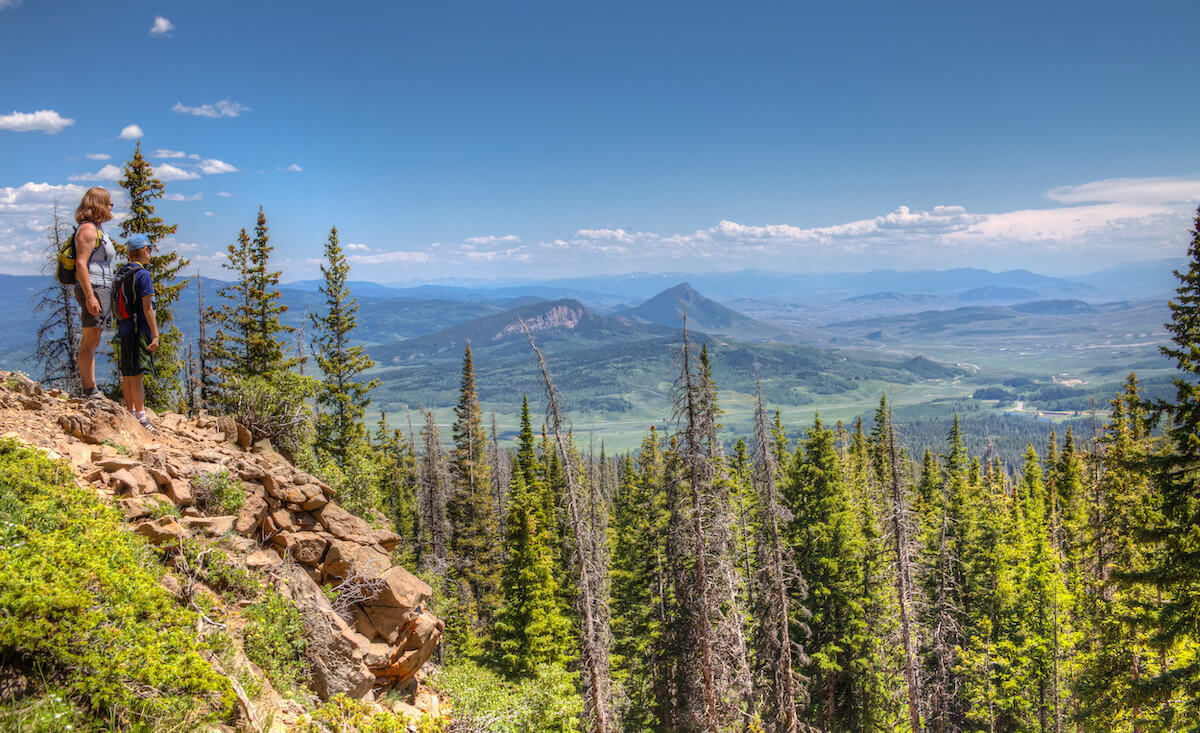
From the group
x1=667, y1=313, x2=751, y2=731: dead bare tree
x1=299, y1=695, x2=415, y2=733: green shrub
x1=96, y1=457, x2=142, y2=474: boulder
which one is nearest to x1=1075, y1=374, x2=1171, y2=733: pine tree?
x1=667, y1=313, x2=751, y2=731: dead bare tree

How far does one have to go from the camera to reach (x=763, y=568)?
21.8 m

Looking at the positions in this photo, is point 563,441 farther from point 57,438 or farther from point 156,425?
point 57,438

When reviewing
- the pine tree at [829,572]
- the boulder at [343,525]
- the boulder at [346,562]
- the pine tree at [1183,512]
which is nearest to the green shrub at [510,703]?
the boulder at [346,562]

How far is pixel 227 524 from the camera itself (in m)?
9.52

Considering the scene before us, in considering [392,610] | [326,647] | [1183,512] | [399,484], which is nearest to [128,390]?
[326,647]

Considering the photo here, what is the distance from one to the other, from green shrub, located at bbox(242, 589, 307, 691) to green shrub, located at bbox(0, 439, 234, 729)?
65.4 inches

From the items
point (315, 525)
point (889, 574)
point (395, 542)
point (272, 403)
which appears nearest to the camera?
point (315, 525)

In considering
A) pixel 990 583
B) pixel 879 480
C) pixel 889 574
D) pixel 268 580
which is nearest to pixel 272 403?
pixel 268 580

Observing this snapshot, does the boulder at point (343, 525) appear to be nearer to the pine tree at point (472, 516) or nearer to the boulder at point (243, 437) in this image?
the boulder at point (243, 437)

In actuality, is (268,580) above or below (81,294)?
below

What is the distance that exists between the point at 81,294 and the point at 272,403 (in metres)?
4.98

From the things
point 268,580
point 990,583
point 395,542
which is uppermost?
point 268,580

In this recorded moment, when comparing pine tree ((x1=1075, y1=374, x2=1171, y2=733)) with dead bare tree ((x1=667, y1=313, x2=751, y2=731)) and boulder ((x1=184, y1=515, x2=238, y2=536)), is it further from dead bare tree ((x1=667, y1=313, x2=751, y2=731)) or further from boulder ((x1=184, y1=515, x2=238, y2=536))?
boulder ((x1=184, y1=515, x2=238, y2=536))

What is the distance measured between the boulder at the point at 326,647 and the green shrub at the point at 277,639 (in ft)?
0.77
